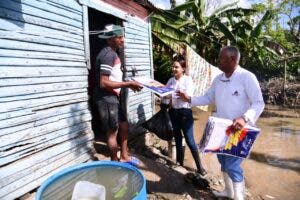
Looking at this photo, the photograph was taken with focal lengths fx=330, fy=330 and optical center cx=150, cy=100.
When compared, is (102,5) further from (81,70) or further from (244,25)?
(244,25)

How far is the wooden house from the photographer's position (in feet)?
11.5

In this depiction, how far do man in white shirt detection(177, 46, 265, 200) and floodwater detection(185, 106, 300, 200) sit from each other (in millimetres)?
1560

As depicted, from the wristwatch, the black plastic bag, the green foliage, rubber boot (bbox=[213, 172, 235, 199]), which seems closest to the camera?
the wristwatch

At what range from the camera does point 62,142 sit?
4430 millimetres

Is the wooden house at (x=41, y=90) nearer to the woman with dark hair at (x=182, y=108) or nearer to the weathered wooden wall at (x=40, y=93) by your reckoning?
the weathered wooden wall at (x=40, y=93)

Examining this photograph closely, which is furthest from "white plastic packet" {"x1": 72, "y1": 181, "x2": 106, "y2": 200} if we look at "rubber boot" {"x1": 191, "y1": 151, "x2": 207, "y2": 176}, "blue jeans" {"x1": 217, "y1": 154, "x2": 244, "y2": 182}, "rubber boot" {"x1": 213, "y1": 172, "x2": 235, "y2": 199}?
"rubber boot" {"x1": 191, "y1": 151, "x2": 207, "y2": 176}

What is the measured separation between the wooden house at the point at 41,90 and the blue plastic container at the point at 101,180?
1.48 m

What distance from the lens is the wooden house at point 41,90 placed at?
351 cm

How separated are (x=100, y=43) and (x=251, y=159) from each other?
4304mm

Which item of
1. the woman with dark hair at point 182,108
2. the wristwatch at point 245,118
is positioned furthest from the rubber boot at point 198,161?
the wristwatch at point 245,118

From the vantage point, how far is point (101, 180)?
2334 millimetres

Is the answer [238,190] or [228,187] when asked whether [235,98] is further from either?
[228,187]

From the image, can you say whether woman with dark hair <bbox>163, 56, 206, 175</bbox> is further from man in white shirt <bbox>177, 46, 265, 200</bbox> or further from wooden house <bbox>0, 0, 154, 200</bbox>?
wooden house <bbox>0, 0, 154, 200</bbox>

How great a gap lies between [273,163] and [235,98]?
4214 millimetres
